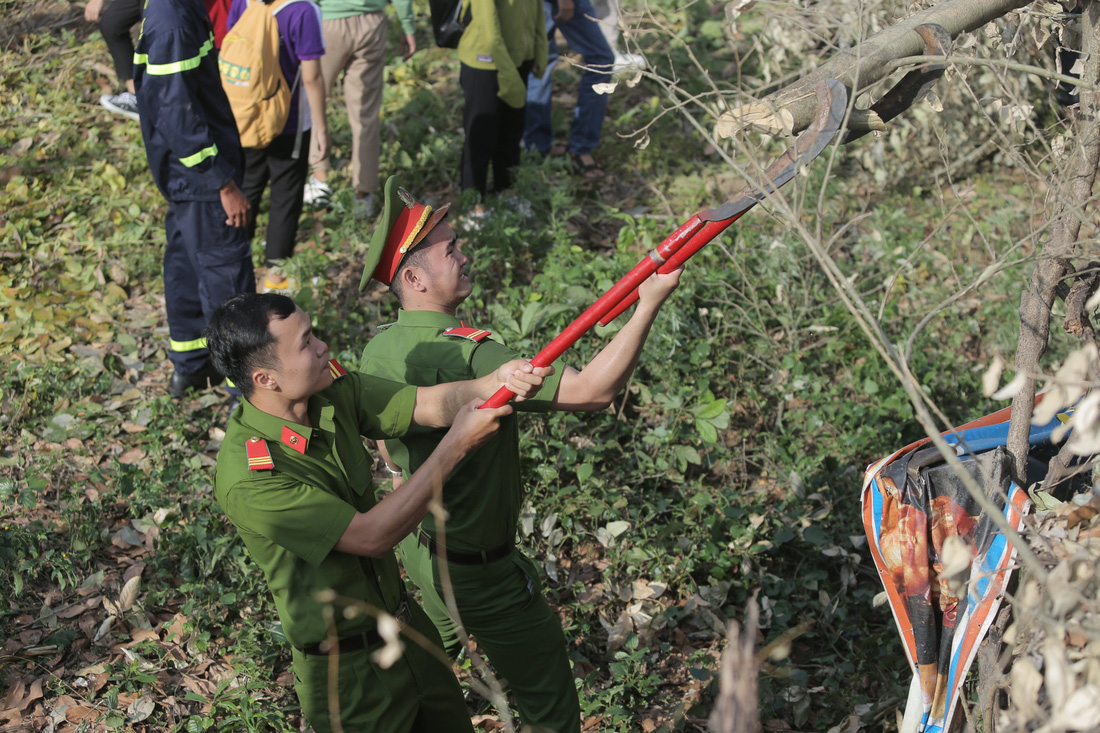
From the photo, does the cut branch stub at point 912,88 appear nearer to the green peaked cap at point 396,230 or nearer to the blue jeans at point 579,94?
the green peaked cap at point 396,230

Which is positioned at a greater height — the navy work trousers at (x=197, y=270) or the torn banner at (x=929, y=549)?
the torn banner at (x=929, y=549)

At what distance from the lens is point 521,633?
9.24 ft

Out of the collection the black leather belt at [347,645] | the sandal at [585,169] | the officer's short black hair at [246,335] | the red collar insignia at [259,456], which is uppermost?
the officer's short black hair at [246,335]

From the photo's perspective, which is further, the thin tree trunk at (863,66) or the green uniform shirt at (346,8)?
the green uniform shirt at (346,8)

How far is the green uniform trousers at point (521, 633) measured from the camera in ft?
9.18

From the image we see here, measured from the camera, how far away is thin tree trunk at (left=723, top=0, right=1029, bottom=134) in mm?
2094

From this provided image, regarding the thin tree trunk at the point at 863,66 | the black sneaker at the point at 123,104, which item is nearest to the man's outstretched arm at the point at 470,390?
the thin tree trunk at the point at 863,66

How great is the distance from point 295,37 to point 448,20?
98cm

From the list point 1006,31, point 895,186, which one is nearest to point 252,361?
A: point 1006,31

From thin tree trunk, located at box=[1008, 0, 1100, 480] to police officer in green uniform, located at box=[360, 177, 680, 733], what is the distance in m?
1.35

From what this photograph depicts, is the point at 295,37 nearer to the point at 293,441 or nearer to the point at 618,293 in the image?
the point at 293,441

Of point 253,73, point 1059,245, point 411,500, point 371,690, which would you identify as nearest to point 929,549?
point 1059,245

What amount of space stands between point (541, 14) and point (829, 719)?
4503 mm

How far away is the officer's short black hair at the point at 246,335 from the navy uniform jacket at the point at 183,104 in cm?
225
